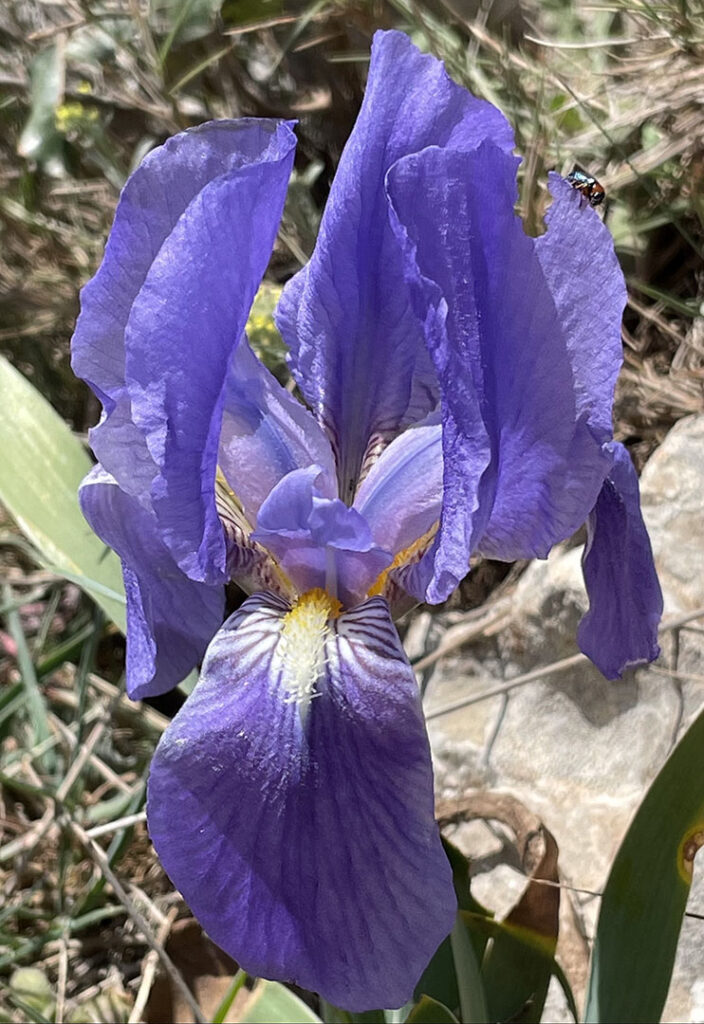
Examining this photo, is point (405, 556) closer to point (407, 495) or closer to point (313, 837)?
point (407, 495)

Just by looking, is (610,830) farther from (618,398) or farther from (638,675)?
(618,398)

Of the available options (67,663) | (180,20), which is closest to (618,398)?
(180,20)

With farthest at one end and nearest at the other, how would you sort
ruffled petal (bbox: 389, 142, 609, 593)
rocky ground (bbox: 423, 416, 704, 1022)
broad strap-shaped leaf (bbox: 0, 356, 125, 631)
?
1. rocky ground (bbox: 423, 416, 704, 1022)
2. broad strap-shaped leaf (bbox: 0, 356, 125, 631)
3. ruffled petal (bbox: 389, 142, 609, 593)

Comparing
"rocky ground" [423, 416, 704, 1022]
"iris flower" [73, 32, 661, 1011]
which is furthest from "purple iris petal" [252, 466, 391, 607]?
"rocky ground" [423, 416, 704, 1022]

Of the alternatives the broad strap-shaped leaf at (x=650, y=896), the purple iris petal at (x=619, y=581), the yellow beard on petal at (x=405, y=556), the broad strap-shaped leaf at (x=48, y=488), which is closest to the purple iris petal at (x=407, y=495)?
the yellow beard on petal at (x=405, y=556)

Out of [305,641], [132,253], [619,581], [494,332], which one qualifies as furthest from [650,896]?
[132,253]

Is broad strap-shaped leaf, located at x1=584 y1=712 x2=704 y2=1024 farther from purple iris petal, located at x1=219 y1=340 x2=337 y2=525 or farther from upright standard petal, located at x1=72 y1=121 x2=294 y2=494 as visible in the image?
upright standard petal, located at x1=72 y1=121 x2=294 y2=494
